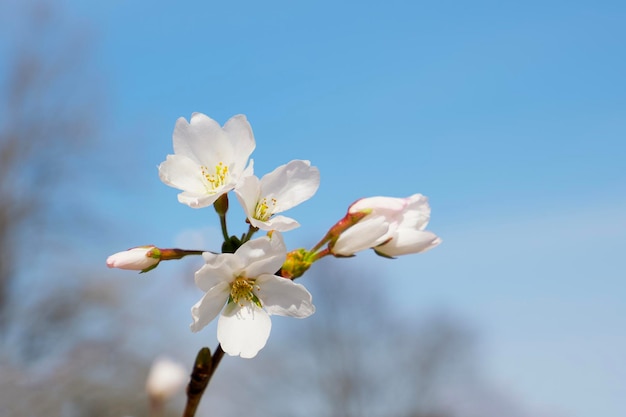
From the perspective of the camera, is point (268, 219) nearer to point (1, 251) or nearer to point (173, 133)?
point (173, 133)

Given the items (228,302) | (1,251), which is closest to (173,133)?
(228,302)

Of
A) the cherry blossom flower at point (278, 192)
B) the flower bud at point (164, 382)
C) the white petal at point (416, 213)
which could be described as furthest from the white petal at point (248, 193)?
the flower bud at point (164, 382)

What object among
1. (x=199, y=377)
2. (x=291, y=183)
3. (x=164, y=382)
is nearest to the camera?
(x=199, y=377)

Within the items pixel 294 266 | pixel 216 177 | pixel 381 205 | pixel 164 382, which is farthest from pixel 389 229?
pixel 164 382

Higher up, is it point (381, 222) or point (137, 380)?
point (137, 380)

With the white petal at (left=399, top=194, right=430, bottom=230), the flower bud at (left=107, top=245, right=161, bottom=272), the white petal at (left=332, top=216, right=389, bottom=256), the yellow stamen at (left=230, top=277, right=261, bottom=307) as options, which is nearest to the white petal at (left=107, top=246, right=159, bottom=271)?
the flower bud at (left=107, top=245, right=161, bottom=272)

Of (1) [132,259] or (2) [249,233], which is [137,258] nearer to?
(1) [132,259]
